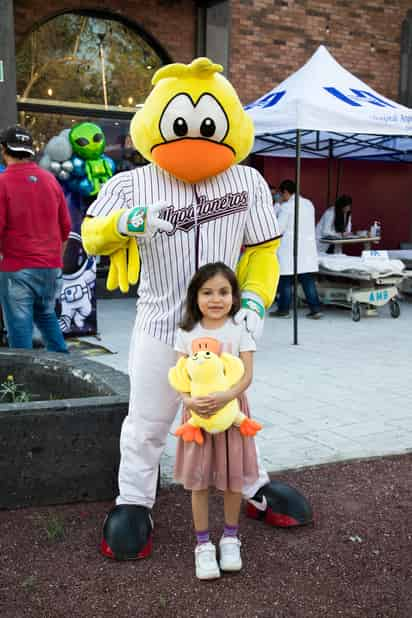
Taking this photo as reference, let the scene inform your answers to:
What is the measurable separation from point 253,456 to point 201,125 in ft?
4.56

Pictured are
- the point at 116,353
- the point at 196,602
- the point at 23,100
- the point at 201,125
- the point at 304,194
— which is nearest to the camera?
the point at 196,602

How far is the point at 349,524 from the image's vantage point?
10.4ft

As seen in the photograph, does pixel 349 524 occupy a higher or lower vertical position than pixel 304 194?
lower

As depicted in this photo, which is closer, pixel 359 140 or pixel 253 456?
pixel 253 456

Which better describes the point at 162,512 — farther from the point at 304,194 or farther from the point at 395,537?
the point at 304,194

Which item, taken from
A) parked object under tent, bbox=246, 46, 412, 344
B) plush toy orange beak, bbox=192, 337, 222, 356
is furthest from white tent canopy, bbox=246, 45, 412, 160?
plush toy orange beak, bbox=192, 337, 222, 356

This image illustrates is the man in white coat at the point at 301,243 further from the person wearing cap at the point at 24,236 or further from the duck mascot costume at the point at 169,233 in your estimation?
the duck mascot costume at the point at 169,233

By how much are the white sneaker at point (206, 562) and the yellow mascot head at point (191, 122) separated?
5.03 feet

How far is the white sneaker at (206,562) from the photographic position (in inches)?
105

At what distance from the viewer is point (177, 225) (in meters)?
2.77

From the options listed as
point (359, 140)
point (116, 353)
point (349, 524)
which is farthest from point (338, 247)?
point (349, 524)

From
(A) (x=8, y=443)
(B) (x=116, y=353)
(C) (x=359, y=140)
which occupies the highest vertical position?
(C) (x=359, y=140)

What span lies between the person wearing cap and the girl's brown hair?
251 cm

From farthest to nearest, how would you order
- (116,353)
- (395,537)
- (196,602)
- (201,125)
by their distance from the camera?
(116,353) < (395,537) < (201,125) < (196,602)
